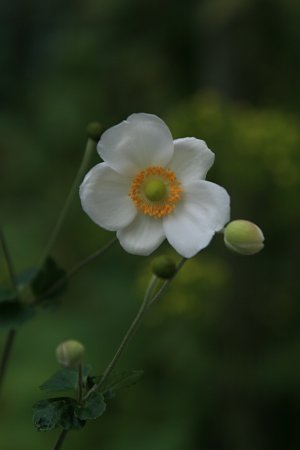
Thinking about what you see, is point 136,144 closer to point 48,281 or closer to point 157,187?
point 157,187

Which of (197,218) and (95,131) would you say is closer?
(197,218)

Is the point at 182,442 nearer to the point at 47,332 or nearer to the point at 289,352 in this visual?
the point at 289,352

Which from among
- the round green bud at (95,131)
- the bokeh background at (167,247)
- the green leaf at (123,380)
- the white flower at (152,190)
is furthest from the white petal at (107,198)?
the bokeh background at (167,247)

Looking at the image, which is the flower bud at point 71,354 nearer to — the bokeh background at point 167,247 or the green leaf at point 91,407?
the green leaf at point 91,407

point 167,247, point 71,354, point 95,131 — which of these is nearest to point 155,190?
point 95,131

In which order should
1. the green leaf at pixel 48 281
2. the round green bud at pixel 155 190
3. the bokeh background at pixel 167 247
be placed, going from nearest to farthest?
the round green bud at pixel 155 190 → the green leaf at pixel 48 281 → the bokeh background at pixel 167 247
